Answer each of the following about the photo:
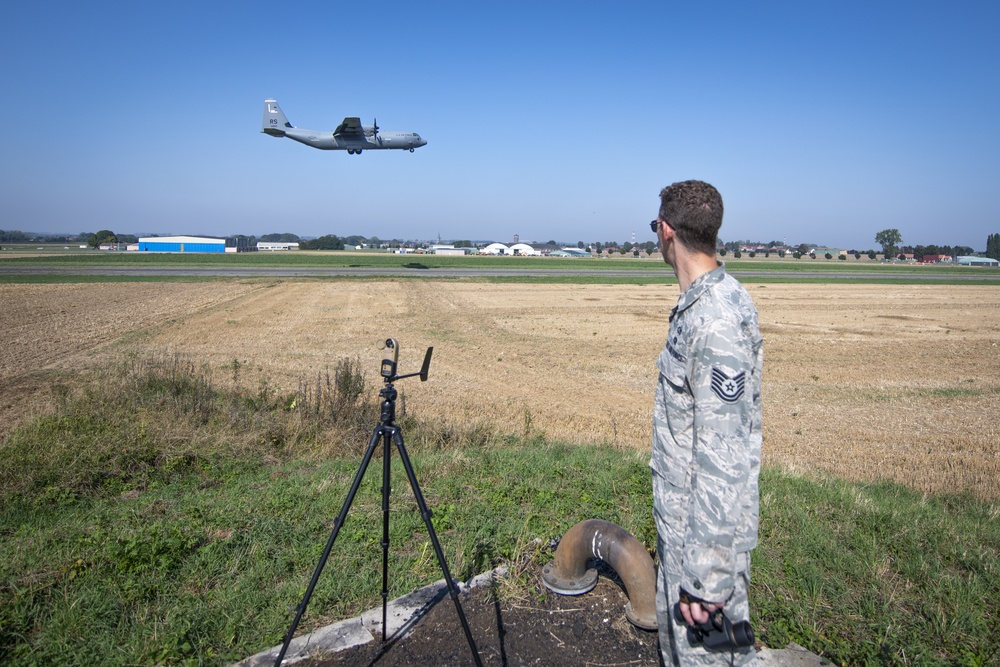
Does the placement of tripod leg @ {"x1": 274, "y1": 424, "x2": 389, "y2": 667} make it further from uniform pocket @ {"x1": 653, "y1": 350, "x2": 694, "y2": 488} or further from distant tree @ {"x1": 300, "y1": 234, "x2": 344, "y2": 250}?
distant tree @ {"x1": 300, "y1": 234, "x2": 344, "y2": 250}

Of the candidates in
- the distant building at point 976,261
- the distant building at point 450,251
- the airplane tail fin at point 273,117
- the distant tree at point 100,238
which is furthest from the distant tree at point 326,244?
the distant building at point 976,261

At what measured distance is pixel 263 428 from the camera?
8953 mm

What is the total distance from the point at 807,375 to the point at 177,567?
16.0 meters

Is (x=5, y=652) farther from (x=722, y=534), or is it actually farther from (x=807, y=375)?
(x=807, y=375)

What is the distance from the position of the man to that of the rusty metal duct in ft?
3.87

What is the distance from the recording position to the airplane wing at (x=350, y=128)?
1946 inches

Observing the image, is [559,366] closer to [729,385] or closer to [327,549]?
[327,549]

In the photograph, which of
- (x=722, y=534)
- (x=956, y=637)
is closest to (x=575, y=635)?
(x=722, y=534)

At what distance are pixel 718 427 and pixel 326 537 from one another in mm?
3922

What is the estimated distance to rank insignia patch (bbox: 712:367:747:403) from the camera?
2502 millimetres

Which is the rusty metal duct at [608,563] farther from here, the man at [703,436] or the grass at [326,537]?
the man at [703,436]

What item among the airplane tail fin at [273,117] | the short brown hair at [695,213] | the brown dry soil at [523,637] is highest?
the airplane tail fin at [273,117]

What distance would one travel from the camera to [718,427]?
2.52m

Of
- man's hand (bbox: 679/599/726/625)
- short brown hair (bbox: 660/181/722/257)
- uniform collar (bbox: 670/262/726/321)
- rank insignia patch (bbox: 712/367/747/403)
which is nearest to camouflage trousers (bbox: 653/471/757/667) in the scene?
man's hand (bbox: 679/599/726/625)
